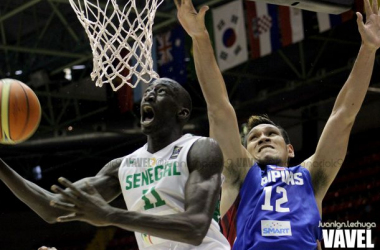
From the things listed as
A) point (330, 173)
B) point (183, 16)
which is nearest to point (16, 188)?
point (183, 16)

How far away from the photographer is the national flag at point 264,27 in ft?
29.5

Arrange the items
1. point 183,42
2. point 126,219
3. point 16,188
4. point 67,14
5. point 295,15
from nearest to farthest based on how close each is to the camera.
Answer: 1. point 126,219
2. point 16,188
3. point 295,15
4. point 183,42
5. point 67,14

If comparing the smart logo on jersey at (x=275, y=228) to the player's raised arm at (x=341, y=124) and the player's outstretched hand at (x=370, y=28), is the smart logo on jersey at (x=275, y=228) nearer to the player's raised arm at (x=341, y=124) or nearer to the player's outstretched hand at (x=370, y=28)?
the player's raised arm at (x=341, y=124)

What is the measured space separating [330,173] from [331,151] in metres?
0.12

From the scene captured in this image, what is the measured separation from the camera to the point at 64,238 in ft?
38.9

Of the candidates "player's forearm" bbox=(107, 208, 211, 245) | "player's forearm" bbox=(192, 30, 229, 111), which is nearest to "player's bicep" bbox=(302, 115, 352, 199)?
"player's forearm" bbox=(192, 30, 229, 111)

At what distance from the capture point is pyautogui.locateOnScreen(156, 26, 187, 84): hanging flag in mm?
9438

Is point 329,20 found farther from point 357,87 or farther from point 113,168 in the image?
point 113,168

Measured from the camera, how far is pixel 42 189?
2.84 meters

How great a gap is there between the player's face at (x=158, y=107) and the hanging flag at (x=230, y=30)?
6176mm

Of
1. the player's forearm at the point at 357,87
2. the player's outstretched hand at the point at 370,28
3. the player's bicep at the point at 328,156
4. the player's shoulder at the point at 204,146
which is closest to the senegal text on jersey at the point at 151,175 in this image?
the player's shoulder at the point at 204,146

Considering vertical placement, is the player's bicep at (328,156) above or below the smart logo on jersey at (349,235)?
above

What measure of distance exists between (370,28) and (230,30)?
5.20 metres

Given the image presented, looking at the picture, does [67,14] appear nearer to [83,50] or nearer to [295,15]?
[83,50]
